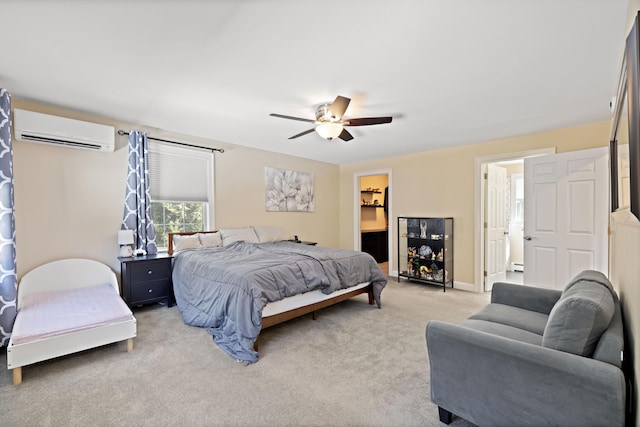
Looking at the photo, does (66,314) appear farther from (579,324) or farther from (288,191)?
(288,191)

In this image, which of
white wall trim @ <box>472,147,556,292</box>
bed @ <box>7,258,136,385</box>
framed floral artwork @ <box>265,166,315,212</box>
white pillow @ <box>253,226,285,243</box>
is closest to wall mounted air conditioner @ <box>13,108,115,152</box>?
bed @ <box>7,258,136,385</box>

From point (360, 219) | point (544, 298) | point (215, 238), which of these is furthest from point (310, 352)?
point (360, 219)

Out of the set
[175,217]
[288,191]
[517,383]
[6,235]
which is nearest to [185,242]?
[175,217]

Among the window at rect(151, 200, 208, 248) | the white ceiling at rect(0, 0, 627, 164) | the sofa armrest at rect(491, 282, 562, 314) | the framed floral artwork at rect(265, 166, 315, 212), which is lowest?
the sofa armrest at rect(491, 282, 562, 314)

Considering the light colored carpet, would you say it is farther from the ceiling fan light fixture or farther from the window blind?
the ceiling fan light fixture

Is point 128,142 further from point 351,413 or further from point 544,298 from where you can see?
point 544,298

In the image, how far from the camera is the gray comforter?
8.19 feet

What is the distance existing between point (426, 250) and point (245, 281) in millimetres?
3588

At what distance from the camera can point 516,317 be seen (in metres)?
2.15

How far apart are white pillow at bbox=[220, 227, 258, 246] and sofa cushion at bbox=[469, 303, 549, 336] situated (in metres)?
3.28

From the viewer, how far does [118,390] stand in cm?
205

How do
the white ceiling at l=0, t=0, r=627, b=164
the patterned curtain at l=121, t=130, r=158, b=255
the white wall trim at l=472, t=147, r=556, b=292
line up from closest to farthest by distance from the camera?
the white ceiling at l=0, t=0, r=627, b=164 → the patterned curtain at l=121, t=130, r=158, b=255 → the white wall trim at l=472, t=147, r=556, b=292

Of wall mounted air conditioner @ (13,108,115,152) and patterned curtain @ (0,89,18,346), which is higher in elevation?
wall mounted air conditioner @ (13,108,115,152)

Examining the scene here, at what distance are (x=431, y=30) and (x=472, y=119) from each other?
6.66 ft
